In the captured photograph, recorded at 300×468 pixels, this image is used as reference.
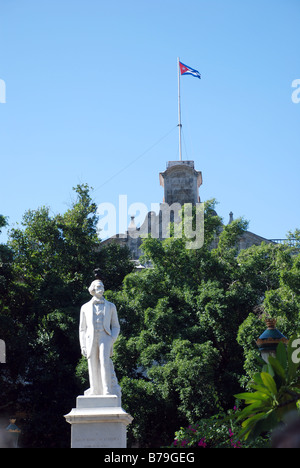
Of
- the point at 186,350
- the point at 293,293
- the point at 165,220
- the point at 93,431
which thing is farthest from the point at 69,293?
the point at 93,431

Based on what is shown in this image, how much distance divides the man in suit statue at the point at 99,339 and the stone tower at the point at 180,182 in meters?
22.7

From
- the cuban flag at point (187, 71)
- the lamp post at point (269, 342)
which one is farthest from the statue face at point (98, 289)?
the cuban flag at point (187, 71)

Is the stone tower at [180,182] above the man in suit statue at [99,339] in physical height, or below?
above

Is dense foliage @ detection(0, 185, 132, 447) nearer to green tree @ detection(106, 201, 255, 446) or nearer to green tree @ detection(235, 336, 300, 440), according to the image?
green tree @ detection(106, 201, 255, 446)

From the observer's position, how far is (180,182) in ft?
114

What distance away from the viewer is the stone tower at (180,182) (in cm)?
3459

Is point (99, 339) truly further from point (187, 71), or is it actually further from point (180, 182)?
point (187, 71)

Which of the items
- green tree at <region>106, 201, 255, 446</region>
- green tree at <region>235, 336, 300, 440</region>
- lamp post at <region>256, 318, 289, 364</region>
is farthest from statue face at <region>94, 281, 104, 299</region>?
green tree at <region>106, 201, 255, 446</region>

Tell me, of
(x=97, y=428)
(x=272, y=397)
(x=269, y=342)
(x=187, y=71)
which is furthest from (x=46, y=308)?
(x=272, y=397)

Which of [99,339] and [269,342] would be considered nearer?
[269,342]

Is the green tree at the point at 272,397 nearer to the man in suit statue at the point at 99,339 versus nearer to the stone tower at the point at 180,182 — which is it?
the man in suit statue at the point at 99,339

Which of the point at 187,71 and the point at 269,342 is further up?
the point at 187,71

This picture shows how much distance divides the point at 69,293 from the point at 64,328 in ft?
5.82

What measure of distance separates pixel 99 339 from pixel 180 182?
77.9 ft
